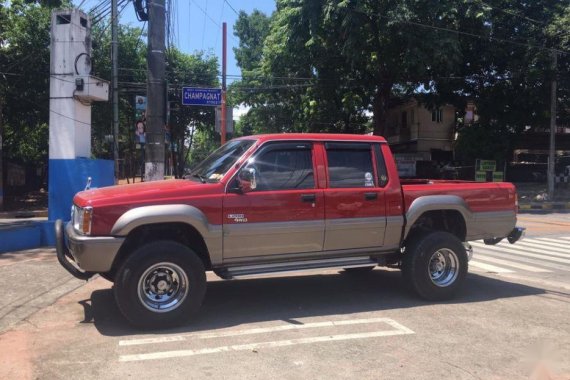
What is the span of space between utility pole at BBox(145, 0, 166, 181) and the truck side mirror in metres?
5.50

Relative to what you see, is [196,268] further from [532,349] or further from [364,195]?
[532,349]

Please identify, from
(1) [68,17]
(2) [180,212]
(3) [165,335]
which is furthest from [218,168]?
(1) [68,17]

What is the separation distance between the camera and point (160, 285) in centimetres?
561

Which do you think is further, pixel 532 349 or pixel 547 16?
pixel 547 16

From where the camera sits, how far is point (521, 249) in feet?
38.1

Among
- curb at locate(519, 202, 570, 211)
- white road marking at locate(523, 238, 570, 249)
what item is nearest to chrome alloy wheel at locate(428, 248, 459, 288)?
white road marking at locate(523, 238, 570, 249)

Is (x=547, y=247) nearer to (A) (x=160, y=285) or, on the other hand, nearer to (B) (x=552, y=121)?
(A) (x=160, y=285)

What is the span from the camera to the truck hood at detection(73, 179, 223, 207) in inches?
213

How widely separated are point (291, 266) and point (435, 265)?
2021 mm

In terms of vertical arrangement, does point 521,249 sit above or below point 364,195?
below

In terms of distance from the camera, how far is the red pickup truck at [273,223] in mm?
5430

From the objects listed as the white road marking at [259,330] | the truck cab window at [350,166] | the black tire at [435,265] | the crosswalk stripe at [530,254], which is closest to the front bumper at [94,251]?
the white road marking at [259,330]

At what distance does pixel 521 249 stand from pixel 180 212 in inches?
345

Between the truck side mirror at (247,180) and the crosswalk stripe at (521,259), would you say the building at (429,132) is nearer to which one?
the crosswalk stripe at (521,259)
